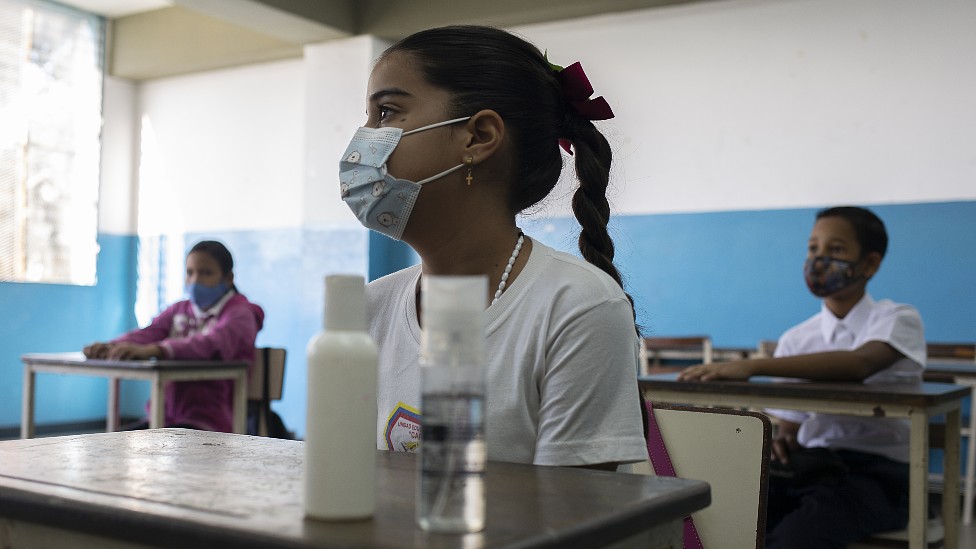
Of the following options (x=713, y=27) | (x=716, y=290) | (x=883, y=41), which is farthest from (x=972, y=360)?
(x=713, y=27)

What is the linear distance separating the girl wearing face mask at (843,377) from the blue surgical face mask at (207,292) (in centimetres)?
248

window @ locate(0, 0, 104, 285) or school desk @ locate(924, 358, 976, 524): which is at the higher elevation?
window @ locate(0, 0, 104, 285)

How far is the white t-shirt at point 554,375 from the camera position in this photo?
45.8 inches

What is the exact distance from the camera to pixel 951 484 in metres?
2.77

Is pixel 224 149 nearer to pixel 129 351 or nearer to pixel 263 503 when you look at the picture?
pixel 129 351

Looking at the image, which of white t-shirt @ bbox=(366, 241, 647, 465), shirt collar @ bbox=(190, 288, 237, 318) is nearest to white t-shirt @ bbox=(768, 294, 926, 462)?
white t-shirt @ bbox=(366, 241, 647, 465)

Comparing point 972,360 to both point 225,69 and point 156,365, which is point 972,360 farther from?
point 225,69

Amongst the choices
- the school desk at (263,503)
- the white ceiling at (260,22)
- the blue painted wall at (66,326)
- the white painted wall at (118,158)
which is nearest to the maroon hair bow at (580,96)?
the school desk at (263,503)

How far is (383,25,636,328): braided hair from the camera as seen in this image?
1.39 meters

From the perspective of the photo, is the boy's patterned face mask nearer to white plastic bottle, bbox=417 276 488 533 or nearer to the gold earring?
the gold earring

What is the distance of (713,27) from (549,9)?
1098 millimetres

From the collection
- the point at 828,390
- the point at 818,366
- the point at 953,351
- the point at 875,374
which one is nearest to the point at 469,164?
the point at 828,390

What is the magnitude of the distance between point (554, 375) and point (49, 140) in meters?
6.59

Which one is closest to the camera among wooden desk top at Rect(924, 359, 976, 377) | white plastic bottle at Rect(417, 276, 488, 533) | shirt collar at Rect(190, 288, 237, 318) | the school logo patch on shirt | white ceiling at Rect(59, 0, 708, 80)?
white plastic bottle at Rect(417, 276, 488, 533)
